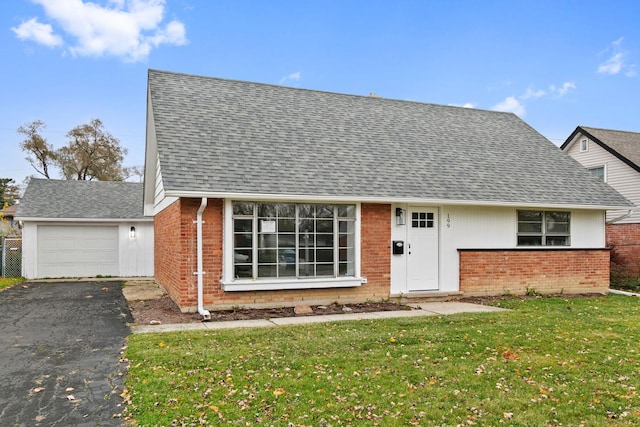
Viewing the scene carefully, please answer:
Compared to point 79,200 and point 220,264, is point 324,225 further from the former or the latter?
point 79,200

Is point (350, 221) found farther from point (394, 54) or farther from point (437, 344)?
point (394, 54)

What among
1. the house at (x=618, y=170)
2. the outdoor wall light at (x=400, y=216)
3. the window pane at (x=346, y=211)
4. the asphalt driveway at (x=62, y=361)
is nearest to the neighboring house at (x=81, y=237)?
the asphalt driveway at (x=62, y=361)

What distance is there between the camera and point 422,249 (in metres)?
11.6

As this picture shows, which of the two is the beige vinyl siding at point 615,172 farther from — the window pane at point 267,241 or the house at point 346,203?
the window pane at point 267,241

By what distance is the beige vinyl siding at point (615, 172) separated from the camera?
1772 cm

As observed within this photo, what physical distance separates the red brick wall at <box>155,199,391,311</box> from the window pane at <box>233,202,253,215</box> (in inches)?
10.9

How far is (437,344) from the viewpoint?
22.5ft

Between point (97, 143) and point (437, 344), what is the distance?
40.2 m

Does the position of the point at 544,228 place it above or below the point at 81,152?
below

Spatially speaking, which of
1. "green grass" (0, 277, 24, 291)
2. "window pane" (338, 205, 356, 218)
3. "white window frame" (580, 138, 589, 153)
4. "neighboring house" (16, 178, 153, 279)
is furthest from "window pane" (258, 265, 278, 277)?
"white window frame" (580, 138, 589, 153)

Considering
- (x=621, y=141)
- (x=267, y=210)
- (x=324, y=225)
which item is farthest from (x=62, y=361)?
(x=621, y=141)

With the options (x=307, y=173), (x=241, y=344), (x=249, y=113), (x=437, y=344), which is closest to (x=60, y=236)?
(x=249, y=113)

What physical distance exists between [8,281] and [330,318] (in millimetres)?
12284

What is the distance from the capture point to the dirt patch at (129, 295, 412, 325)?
905cm
